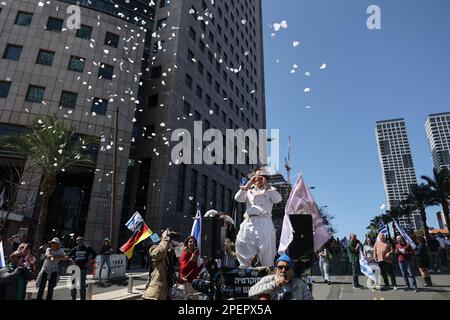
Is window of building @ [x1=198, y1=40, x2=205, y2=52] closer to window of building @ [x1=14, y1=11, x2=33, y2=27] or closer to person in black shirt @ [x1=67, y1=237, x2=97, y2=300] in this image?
window of building @ [x1=14, y1=11, x2=33, y2=27]

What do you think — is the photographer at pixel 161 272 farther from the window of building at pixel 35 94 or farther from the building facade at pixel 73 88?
the window of building at pixel 35 94

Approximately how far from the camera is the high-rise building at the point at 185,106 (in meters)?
26.3

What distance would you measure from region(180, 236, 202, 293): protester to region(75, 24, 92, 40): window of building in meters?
26.0

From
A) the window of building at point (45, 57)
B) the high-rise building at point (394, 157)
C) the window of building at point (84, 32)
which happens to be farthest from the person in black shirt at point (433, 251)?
the high-rise building at point (394, 157)

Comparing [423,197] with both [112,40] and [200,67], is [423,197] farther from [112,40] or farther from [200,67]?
[112,40]

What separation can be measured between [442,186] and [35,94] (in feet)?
139

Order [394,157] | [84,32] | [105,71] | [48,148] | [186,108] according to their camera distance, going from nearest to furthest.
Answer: [48,148]
[105,71]
[84,32]
[186,108]
[394,157]

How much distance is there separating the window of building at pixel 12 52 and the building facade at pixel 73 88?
7cm

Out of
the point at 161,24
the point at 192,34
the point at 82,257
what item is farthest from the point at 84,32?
the point at 82,257

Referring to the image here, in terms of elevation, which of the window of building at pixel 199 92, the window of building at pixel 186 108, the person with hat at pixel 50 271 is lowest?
the person with hat at pixel 50 271

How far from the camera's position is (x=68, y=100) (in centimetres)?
2280

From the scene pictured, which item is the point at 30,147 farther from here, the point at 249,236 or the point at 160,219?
the point at 249,236

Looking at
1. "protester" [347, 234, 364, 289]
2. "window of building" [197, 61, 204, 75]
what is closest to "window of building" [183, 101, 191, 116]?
"window of building" [197, 61, 204, 75]

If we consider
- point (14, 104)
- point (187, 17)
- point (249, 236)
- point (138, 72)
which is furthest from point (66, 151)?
point (187, 17)
